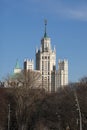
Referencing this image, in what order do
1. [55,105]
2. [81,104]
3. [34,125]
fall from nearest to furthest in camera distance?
[81,104], [55,105], [34,125]

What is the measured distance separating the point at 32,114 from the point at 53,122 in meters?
8.87

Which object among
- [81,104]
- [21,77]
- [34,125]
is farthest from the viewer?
[21,77]

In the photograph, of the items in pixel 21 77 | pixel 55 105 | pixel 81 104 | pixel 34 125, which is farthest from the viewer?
pixel 21 77

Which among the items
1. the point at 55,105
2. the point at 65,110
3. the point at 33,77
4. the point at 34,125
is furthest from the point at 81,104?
the point at 33,77

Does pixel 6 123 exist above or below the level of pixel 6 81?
below

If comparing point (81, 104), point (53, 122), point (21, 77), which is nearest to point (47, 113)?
point (53, 122)

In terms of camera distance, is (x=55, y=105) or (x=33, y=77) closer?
(x=55, y=105)

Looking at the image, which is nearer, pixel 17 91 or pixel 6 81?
pixel 17 91

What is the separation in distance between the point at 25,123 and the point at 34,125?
1.94 meters

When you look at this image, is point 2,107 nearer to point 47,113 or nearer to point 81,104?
point 47,113

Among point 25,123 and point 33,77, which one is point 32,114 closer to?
point 25,123

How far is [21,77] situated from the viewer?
107 meters

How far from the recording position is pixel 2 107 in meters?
93.6

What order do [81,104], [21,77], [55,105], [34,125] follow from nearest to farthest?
1. [81,104]
2. [55,105]
3. [34,125]
4. [21,77]
